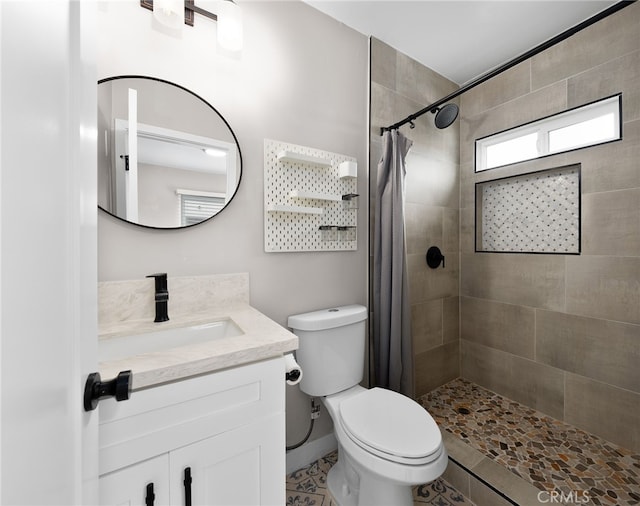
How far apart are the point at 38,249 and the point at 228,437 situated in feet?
2.41

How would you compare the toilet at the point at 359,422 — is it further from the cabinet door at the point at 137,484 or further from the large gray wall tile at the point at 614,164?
the large gray wall tile at the point at 614,164

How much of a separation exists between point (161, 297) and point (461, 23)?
2.20m

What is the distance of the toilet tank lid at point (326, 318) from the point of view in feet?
4.51

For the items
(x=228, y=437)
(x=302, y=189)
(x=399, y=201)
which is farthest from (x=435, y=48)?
(x=228, y=437)

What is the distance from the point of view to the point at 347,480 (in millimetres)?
1359

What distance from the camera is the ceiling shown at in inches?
61.1

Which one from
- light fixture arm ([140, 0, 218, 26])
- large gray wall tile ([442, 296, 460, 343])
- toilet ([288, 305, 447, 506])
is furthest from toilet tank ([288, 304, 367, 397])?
light fixture arm ([140, 0, 218, 26])

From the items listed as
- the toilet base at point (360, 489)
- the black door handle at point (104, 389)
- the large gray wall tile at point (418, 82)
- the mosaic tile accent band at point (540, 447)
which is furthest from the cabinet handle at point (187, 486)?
the large gray wall tile at point (418, 82)

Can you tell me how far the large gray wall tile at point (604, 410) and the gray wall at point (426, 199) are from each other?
0.71 m

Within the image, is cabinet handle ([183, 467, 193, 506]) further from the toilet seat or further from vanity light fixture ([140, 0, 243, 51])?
vanity light fixture ([140, 0, 243, 51])

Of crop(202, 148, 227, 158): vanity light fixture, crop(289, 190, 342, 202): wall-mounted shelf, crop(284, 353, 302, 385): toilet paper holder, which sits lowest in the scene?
crop(284, 353, 302, 385): toilet paper holder

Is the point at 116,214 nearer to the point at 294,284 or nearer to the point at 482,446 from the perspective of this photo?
the point at 294,284

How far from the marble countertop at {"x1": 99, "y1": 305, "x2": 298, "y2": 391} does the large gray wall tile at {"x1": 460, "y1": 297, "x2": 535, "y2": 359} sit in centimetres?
181

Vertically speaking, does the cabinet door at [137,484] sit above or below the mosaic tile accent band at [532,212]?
below
